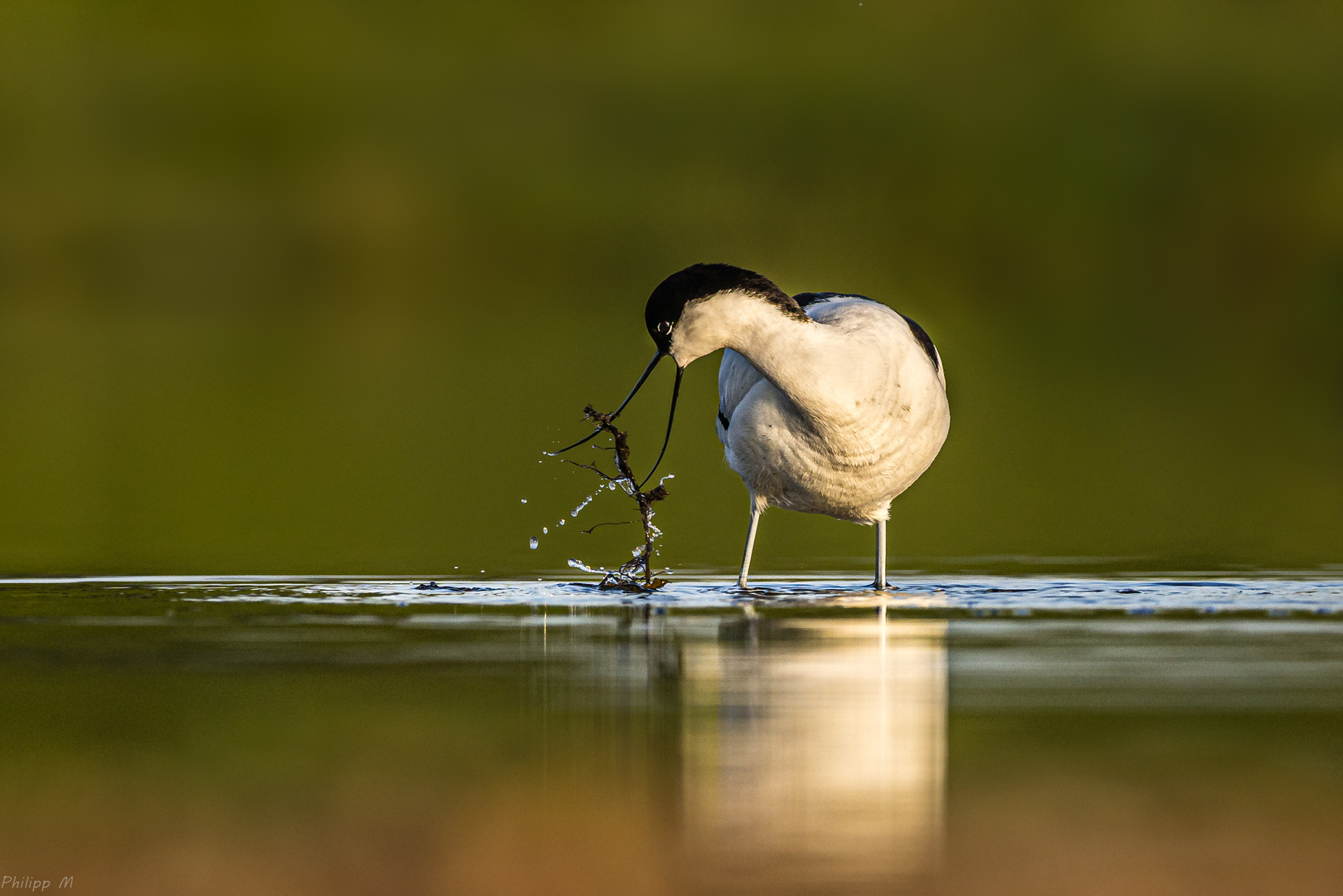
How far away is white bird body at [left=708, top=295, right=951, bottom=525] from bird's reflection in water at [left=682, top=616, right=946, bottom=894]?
159 centimetres

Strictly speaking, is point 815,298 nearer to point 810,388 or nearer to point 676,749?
point 810,388

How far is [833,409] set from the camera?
8859mm

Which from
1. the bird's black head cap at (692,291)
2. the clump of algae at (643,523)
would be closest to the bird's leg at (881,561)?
the clump of algae at (643,523)

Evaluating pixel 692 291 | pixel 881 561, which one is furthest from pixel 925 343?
pixel 692 291

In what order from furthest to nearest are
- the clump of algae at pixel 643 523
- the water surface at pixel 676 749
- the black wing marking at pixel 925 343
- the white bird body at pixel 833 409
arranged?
the black wing marking at pixel 925 343, the clump of algae at pixel 643 523, the white bird body at pixel 833 409, the water surface at pixel 676 749

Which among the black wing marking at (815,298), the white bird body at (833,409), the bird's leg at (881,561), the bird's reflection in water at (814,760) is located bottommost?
the bird's reflection in water at (814,760)

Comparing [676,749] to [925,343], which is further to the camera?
[925,343]

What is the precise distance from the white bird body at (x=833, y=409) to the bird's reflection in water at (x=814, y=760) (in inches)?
62.5

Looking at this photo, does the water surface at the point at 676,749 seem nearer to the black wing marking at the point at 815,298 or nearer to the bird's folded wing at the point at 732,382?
the bird's folded wing at the point at 732,382

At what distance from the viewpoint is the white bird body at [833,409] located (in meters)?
8.72

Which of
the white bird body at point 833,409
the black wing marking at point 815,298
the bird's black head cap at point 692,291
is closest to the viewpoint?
the bird's black head cap at point 692,291

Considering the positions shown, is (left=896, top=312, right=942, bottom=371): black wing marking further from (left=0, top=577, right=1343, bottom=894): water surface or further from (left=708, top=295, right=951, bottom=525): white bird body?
(left=0, top=577, right=1343, bottom=894): water surface

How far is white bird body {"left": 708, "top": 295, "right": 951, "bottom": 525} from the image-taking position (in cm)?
872

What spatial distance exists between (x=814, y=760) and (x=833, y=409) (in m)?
3.61
